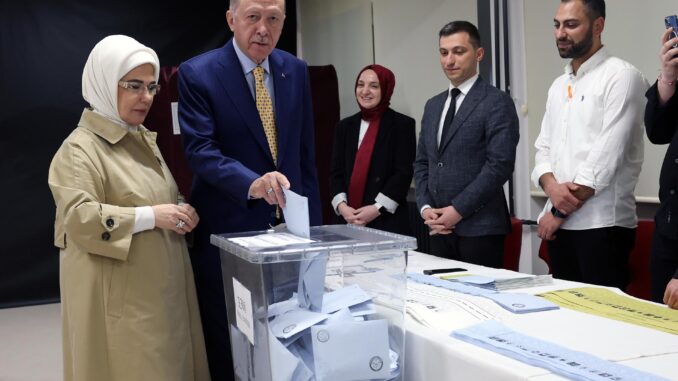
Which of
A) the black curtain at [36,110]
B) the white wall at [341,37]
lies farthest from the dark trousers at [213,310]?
the black curtain at [36,110]

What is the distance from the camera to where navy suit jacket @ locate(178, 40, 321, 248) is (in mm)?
1678

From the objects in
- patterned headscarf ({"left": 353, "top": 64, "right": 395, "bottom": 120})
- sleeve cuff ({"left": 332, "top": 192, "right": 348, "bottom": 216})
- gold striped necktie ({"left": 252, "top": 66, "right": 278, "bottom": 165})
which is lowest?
sleeve cuff ({"left": 332, "top": 192, "right": 348, "bottom": 216})

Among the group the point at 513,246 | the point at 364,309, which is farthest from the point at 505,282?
the point at 513,246

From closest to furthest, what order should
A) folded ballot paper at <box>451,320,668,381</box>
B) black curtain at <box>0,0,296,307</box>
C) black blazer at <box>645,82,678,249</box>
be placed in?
folded ballot paper at <box>451,320,668,381</box> → black blazer at <box>645,82,678,249</box> → black curtain at <box>0,0,296,307</box>

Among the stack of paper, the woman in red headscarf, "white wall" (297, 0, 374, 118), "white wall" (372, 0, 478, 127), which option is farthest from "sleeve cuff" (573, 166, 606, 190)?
"white wall" (297, 0, 374, 118)

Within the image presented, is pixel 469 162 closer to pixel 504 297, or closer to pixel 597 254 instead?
pixel 597 254

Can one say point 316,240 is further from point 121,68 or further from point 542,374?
point 121,68

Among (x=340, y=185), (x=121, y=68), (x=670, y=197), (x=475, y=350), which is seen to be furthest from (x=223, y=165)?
(x=340, y=185)

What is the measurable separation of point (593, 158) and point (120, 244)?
159 centimetres

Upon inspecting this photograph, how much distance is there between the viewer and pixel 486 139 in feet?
8.52

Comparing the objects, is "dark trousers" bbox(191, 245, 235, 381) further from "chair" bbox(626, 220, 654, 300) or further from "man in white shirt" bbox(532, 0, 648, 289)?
"chair" bbox(626, 220, 654, 300)

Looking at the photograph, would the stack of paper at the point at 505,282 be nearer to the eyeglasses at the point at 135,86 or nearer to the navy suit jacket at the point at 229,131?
the navy suit jacket at the point at 229,131

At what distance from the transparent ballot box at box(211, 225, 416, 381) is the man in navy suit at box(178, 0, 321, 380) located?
1.14 ft

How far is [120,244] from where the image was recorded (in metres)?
1.61
